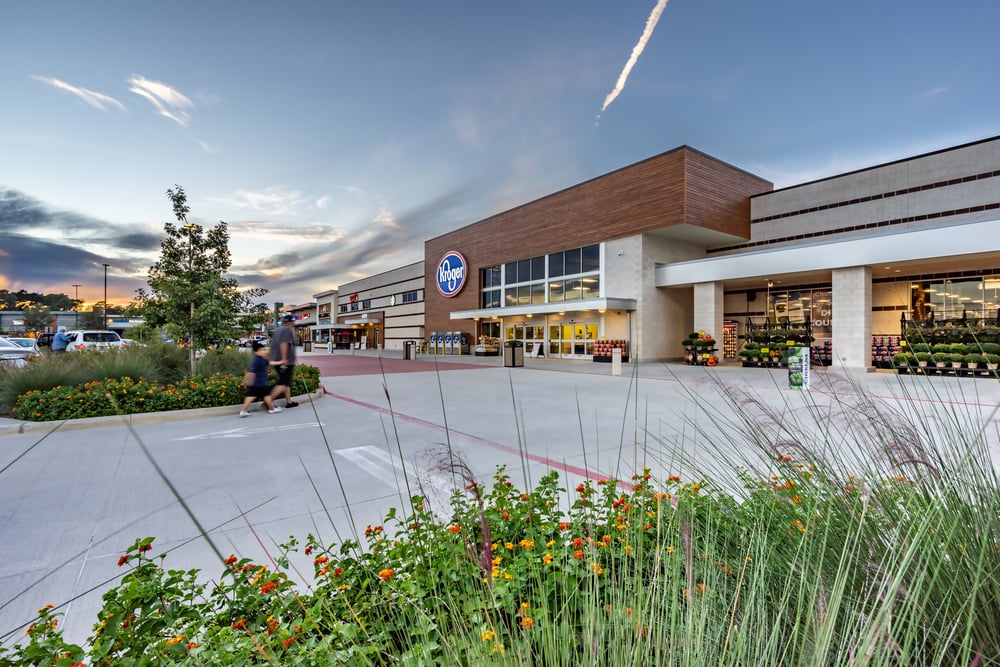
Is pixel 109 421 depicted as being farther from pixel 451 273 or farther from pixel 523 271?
pixel 451 273

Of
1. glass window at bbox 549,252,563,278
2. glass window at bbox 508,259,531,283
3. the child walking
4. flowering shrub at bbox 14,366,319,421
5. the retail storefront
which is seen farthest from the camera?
glass window at bbox 508,259,531,283

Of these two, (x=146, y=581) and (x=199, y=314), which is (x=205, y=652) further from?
(x=199, y=314)

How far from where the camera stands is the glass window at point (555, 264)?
1120 inches

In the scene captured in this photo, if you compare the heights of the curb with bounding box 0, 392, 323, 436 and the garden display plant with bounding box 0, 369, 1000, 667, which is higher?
the garden display plant with bounding box 0, 369, 1000, 667

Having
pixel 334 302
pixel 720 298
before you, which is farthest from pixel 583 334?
pixel 334 302

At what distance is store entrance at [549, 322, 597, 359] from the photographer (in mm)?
26859

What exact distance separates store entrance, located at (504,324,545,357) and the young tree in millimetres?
20207

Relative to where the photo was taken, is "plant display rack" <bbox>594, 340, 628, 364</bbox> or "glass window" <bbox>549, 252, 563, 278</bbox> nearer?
"plant display rack" <bbox>594, 340, 628, 364</bbox>

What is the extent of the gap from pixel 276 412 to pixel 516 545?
7545mm

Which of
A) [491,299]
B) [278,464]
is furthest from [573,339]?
[278,464]

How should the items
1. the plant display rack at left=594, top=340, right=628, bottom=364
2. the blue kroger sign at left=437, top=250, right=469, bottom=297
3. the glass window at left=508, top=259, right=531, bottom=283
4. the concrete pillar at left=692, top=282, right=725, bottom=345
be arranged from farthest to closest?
1. the blue kroger sign at left=437, top=250, right=469, bottom=297
2. the glass window at left=508, top=259, right=531, bottom=283
3. the plant display rack at left=594, top=340, right=628, bottom=364
4. the concrete pillar at left=692, top=282, right=725, bottom=345

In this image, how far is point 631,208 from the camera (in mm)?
23859

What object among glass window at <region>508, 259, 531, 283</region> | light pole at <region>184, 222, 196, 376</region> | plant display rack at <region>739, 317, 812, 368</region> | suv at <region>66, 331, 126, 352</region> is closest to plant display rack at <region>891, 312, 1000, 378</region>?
plant display rack at <region>739, 317, 812, 368</region>

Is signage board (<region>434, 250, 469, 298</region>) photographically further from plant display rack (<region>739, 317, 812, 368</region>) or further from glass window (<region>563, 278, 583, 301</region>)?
plant display rack (<region>739, 317, 812, 368</region>)
